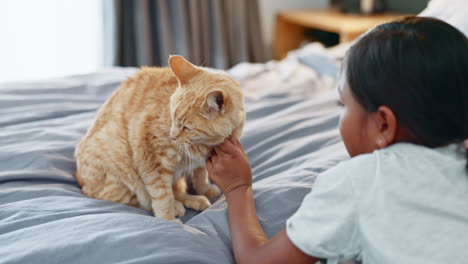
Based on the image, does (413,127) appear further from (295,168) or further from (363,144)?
(295,168)

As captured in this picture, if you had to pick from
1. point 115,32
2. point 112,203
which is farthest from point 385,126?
point 115,32

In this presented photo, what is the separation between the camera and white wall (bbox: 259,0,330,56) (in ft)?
11.7

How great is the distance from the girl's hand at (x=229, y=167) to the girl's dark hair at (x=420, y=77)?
35cm

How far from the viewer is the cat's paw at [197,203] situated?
3.60 feet

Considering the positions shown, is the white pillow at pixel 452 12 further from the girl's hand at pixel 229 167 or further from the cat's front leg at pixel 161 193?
the cat's front leg at pixel 161 193

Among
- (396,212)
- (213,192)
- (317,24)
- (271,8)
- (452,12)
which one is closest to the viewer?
(396,212)

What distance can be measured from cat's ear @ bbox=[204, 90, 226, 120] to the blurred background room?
1.81 m

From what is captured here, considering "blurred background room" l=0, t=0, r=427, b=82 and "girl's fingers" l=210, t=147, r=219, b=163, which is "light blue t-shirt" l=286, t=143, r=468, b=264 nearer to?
"girl's fingers" l=210, t=147, r=219, b=163

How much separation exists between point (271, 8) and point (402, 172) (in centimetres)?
314

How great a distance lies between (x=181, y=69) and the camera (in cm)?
108

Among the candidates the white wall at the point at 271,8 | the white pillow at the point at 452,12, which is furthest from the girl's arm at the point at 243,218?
the white wall at the point at 271,8

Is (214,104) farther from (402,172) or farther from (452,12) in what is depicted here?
(452,12)

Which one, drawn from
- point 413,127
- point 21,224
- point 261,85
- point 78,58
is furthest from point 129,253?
point 78,58

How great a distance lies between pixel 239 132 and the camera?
111cm
